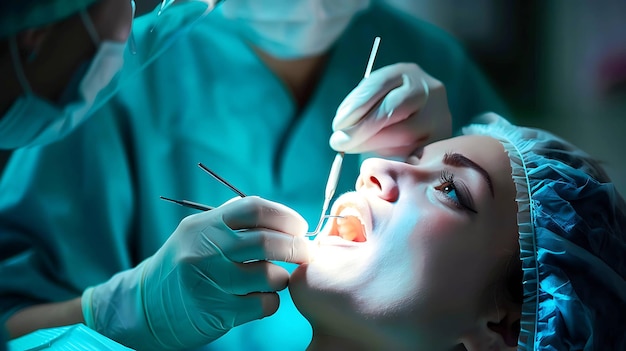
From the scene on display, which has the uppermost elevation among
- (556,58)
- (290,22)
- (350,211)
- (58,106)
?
(58,106)

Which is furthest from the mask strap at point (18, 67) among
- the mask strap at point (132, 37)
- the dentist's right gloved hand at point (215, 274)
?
the dentist's right gloved hand at point (215, 274)

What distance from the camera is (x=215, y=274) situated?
1.19 metres

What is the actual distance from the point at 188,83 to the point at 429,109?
63 centimetres

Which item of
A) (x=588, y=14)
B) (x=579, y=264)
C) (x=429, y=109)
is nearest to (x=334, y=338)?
(x=579, y=264)

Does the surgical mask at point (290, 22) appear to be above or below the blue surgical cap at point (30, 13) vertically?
below

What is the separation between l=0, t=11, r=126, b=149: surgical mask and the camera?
2.69 ft

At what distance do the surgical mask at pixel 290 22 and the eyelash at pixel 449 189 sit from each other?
1.87ft

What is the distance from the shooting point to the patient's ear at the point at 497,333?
116 cm

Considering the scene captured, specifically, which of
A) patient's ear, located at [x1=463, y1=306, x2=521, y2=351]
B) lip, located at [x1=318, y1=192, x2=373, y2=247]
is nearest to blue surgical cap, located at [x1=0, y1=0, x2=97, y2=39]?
lip, located at [x1=318, y1=192, x2=373, y2=247]

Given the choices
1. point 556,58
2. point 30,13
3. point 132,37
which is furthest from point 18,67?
point 556,58

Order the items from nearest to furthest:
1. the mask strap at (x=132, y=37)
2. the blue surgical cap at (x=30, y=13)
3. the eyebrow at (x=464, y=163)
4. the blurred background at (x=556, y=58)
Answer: the blue surgical cap at (x=30, y=13)
the mask strap at (x=132, y=37)
the eyebrow at (x=464, y=163)
the blurred background at (x=556, y=58)

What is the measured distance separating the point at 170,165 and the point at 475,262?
0.81 m

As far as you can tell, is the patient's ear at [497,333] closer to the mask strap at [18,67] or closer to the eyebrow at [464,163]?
the eyebrow at [464,163]

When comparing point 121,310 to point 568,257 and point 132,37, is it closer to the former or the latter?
point 132,37
